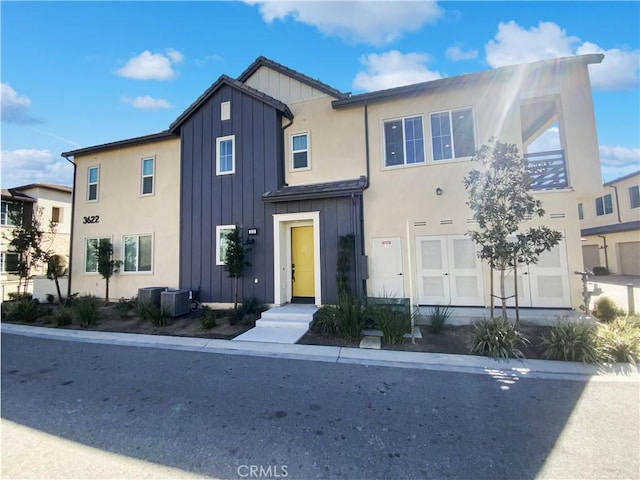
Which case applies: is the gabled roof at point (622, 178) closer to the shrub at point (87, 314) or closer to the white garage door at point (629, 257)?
the white garage door at point (629, 257)

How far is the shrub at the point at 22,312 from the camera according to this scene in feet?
31.1

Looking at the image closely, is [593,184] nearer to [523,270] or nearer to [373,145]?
[523,270]

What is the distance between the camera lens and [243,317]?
8.40 meters

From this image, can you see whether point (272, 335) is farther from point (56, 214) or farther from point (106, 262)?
point (56, 214)

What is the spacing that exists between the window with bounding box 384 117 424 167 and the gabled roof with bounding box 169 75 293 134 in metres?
3.64

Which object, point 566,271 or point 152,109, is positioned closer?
point 566,271

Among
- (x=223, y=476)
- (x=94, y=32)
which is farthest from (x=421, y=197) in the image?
(x=94, y=32)

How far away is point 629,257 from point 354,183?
2148 centimetres

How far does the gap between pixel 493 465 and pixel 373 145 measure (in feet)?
28.5

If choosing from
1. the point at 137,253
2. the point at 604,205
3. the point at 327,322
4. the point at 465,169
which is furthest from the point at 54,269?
the point at 604,205

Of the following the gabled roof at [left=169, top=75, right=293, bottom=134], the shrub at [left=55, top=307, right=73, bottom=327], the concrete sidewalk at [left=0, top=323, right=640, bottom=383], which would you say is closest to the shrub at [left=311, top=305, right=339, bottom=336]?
the concrete sidewalk at [left=0, top=323, right=640, bottom=383]

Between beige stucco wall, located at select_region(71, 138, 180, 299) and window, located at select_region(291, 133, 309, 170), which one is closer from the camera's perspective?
window, located at select_region(291, 133, 309, 170)

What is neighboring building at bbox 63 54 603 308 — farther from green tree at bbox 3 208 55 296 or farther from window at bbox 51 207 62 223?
window at bbox 51 207 62 223

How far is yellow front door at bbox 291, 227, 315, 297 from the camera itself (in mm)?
9820
